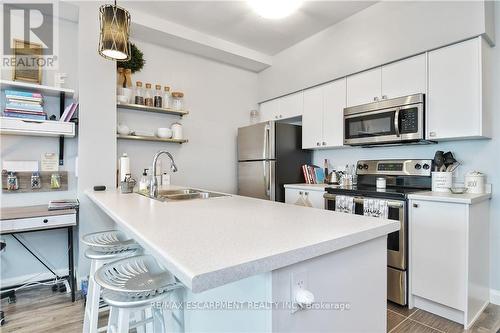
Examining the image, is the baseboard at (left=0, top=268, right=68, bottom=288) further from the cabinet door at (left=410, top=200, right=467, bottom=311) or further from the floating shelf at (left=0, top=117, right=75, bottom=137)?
the cabinet door at (left=410, top=200, right=467, bottom=311)

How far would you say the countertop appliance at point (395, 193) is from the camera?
Result: 2.14 meters

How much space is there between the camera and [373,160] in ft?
9.73

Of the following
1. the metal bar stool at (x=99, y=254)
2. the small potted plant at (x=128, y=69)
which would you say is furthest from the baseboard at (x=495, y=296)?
the small potted plant at (x=128, y=69)

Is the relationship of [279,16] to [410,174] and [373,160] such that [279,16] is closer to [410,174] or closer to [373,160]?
[373,160]

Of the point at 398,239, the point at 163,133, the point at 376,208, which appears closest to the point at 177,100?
the point at 163,133

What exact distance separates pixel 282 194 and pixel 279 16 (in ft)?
6.43

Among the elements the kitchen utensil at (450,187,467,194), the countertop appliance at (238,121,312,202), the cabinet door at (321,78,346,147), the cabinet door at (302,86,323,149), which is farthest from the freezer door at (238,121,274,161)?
the kitchen utensil at (450,187,467,194)

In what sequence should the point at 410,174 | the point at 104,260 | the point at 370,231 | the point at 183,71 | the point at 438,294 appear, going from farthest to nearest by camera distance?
the point at 183,71
the point at 410,174
the point at 438,294
the point at 104,260
the point at 370,231

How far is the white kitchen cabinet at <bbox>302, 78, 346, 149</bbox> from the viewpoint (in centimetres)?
305

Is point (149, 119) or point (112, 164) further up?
point (149, 119)

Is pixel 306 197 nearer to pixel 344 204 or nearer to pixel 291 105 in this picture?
pixel 344 204

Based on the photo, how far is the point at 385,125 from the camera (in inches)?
102

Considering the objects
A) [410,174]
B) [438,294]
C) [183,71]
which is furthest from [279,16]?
[438,294]

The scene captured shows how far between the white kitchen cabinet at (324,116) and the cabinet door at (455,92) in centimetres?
89
